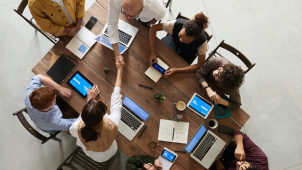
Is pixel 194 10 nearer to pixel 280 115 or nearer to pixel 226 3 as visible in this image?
pixel 226 3

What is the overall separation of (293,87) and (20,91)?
4081 mm

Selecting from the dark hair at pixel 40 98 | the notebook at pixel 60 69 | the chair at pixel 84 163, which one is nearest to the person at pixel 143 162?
the chair at pixel 84 163

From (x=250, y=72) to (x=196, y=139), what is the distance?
1.76 m

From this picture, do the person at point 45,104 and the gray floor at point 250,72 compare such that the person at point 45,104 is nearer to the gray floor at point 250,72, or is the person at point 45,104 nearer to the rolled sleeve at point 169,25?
the gray floor at point 250,72

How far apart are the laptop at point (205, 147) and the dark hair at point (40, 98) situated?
1.37 meters

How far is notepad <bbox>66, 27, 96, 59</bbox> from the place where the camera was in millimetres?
2268

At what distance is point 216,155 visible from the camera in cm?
213

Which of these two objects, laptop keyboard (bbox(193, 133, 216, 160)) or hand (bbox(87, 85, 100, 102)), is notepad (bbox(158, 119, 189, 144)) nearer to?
laptop keyboard (bbox(193, 133, 216, 160))

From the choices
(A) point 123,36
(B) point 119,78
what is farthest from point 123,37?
(B) point 119,78

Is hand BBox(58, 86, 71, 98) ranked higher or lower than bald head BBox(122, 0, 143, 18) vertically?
lower

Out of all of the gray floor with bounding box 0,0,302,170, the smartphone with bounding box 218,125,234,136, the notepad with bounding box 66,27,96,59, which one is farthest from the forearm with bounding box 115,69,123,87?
the gray floor with bounding box 0,0,302,170

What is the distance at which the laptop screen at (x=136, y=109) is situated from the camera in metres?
2.16

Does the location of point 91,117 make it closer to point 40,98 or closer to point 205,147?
point 40,98

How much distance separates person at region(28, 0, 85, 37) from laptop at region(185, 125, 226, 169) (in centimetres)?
170
